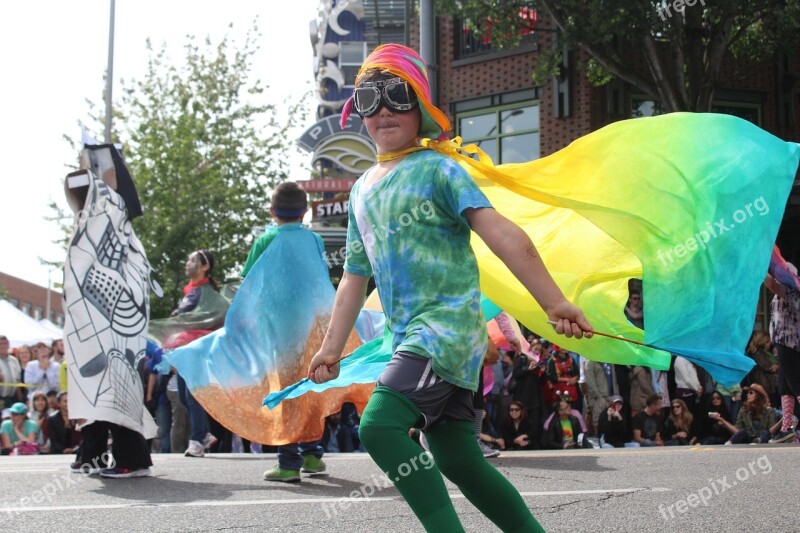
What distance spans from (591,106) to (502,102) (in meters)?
2.24

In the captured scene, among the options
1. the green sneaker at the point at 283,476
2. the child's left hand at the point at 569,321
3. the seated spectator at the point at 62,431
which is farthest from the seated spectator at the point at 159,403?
the child's left hand at the point at 569,321

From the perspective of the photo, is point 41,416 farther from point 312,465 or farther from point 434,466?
point 434,466

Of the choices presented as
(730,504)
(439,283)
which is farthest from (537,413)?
(439,283)

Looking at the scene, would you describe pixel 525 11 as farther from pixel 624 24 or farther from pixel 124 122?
pixel 124 122

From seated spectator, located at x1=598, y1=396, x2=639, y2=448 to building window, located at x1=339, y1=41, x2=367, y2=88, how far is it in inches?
916

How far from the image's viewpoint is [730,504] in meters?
5.75

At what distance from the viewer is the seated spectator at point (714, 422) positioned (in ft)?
43.8

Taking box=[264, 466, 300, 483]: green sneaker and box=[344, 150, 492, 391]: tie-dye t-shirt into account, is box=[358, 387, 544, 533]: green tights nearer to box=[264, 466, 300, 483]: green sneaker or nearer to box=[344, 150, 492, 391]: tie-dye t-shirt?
box=[344, 150, 492, 391]: tie-dye t-shirt

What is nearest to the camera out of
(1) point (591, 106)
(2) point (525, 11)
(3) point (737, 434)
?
(3) point (737, 434)

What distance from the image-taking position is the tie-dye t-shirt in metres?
3.69

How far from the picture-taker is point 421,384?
3.62m

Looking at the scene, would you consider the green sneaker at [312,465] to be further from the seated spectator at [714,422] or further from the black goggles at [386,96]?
the seated spectator at [714,422]

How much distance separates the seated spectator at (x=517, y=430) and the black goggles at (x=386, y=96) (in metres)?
8.94

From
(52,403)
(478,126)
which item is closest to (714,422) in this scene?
(52,403)
